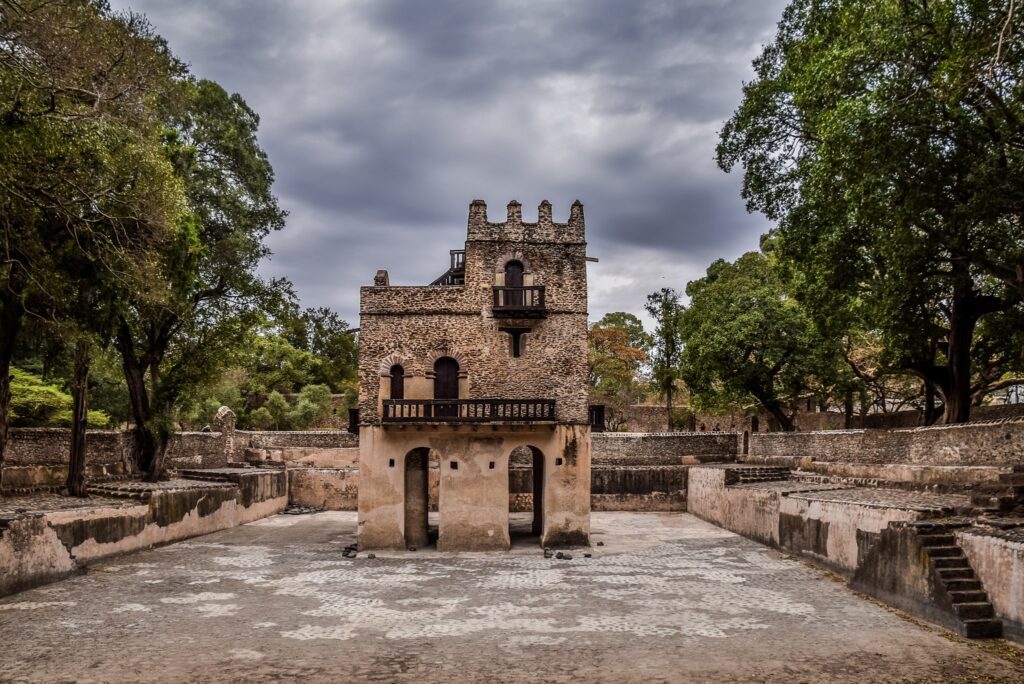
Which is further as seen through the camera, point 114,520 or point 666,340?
point 666,340

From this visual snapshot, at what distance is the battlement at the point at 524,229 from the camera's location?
2161 cm

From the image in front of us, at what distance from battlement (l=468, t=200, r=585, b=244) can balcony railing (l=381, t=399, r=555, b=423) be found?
4884 millimetres

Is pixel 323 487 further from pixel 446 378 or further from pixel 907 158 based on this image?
pixel 907 158

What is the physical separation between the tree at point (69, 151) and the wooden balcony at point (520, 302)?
28.3 ft

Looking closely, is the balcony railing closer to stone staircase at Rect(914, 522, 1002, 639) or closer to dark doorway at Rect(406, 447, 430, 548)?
dark doorway at Rect(406, 447, 430, 548)

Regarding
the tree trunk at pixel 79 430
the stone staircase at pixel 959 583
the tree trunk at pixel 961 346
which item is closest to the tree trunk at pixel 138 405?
the tree trunk at pixel 79 430

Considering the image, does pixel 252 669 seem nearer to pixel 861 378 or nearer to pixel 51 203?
pixel 51 203

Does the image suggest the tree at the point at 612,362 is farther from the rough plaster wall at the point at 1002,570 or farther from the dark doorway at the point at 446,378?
the rough plaster wall at the point at 1002,570

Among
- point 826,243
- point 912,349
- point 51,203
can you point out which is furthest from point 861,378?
point 51,203

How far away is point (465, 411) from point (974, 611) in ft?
40.8

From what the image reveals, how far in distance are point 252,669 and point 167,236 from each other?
40.8ft

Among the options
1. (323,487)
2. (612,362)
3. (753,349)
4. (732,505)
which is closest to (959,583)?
(732,505)

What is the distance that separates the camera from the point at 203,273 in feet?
87.1

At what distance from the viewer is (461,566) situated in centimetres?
1788
